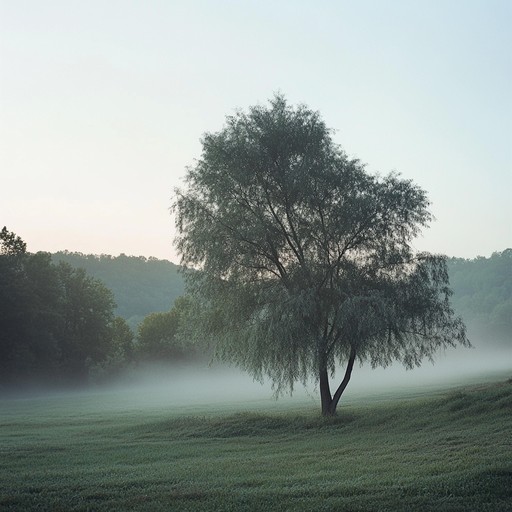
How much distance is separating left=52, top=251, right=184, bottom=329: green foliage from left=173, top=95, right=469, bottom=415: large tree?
10590 cm

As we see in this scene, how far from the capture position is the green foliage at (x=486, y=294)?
15075cm

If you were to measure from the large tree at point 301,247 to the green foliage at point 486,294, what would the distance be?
129 meters

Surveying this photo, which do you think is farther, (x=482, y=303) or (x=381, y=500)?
(x=482, y=303)

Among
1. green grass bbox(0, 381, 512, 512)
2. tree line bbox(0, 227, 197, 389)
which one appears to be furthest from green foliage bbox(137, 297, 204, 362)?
green grass bbox(0, 381, 512, 512)

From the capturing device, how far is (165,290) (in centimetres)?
14262

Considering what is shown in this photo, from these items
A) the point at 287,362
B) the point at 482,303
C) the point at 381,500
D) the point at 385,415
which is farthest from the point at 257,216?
the point at 482,303

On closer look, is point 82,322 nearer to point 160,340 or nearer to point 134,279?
point 160,340

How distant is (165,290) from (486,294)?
83.1 meters

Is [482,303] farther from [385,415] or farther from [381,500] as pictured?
[381,500]

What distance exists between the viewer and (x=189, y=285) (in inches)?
1267

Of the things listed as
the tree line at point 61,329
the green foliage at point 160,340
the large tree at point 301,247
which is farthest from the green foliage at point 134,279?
the large tree at point 301,247

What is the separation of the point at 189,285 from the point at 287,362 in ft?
20.9

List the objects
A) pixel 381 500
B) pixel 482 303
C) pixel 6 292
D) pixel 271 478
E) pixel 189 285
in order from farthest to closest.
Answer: pixel 482 303 → pixel 6 292 → pixel 189 285 → pixel 271 478 → pixel 381 500

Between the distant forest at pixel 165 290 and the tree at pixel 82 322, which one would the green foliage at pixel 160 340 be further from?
the distant forest at pixel 165 290
